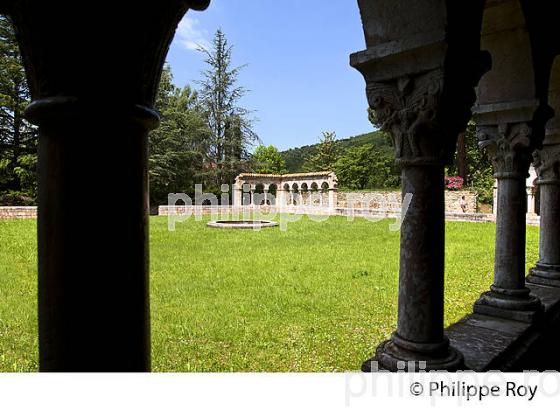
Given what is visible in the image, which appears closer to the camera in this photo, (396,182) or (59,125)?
(59,125)

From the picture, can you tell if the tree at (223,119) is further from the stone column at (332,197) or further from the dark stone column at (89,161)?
the dark stone column at (89,161)

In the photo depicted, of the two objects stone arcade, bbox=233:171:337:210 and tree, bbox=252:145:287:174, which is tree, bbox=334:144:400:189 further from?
tree, bbox=252:145:287:174

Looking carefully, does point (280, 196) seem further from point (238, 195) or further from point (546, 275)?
point (546, 275)

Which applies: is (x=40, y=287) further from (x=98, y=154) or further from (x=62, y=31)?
(x=62, y=31)

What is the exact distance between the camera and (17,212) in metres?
17.0

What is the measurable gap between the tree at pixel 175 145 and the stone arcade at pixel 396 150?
82.7ft

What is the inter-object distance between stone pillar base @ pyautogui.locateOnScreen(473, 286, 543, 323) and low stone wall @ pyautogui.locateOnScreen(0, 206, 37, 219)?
19196mm

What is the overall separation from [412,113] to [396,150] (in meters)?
0.24

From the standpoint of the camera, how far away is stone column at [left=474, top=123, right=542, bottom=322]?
337 cm

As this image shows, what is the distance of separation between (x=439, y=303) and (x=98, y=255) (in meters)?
1.93

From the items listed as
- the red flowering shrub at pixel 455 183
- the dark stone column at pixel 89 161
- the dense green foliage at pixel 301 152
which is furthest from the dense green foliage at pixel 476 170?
the dense green foliage at pixel 301 152

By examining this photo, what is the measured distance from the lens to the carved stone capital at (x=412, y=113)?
2.10m

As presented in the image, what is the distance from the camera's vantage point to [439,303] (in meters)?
2.22

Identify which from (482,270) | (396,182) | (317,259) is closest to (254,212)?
(396,182)
